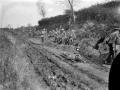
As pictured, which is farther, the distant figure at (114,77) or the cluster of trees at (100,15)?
the cluster of trees at (100,15)

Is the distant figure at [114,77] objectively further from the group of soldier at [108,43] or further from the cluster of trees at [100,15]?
the cluster of trees at [100,15]

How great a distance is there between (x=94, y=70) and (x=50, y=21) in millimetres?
26184

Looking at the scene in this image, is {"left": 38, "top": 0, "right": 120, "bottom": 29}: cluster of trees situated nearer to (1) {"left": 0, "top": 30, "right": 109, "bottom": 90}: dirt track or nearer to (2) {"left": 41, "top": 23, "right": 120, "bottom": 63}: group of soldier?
(2) {"left": 41, "top": 23, "right": 120, "bottom": 63}: group of soldier

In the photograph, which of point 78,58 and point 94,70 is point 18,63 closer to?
point 78,58

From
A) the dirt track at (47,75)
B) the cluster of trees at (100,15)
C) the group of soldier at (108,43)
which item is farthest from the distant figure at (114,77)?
the cluster of trees at (100,15)

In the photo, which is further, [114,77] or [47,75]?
[47,75]

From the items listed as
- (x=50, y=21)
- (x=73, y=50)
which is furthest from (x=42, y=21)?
(x=73, y=50)

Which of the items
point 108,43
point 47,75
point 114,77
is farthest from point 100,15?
point 114,77

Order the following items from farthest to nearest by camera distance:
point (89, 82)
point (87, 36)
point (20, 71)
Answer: point (87, 36) → point (20, 71) → point (89, 82)

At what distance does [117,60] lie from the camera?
1782 mm

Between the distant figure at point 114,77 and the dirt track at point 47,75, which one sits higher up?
the distant figure at point 114,77

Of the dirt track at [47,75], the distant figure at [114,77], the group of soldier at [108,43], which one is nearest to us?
the distant figure at [114,77]

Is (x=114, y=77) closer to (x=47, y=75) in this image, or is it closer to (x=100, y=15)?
(x=47, y=75)

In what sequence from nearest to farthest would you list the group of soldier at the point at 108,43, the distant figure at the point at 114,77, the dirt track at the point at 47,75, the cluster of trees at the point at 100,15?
the distant figure at the point at 114,77, the dirt track at the point at 47,75, the group of soldier at the point at 108,43, the cluster of trees at the point at 100,15
